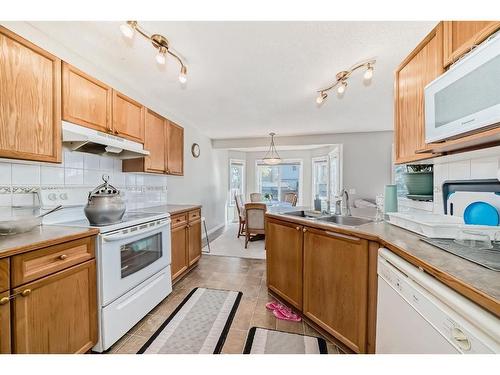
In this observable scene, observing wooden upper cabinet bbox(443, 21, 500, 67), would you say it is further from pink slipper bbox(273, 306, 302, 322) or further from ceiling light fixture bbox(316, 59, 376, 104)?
pink slipper bbox(273, 306, 302, 322)

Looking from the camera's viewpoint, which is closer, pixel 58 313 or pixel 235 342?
pixel 58 313

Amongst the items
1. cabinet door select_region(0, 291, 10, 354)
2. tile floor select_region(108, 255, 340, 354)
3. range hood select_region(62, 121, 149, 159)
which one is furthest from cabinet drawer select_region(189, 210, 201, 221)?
cabinet door select_region(0, 291, 10, 354)

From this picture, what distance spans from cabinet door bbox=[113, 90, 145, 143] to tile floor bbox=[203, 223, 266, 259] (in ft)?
7.67

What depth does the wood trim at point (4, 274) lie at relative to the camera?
3.14 feet

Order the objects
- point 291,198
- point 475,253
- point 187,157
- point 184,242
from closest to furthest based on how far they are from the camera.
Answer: point 475,253 → point 184,242 → point 187,157 → point 291,198

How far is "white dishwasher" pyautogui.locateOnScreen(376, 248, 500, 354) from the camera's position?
59 cm

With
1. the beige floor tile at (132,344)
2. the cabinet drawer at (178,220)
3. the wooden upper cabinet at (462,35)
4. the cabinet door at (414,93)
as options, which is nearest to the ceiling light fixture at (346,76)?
the cabinet door at (414,93)

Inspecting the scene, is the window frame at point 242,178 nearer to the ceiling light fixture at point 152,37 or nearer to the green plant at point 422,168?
the ceiling light fixture at point 152,37

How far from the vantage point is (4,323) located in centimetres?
96

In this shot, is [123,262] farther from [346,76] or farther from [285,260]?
[346,76]

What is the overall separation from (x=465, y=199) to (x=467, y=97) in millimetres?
778

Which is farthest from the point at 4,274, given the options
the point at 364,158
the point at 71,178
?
the point at 364,158

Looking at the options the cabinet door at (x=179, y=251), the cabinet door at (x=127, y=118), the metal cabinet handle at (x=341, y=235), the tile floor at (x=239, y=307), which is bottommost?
the tile floor at (x=239, y=307)
